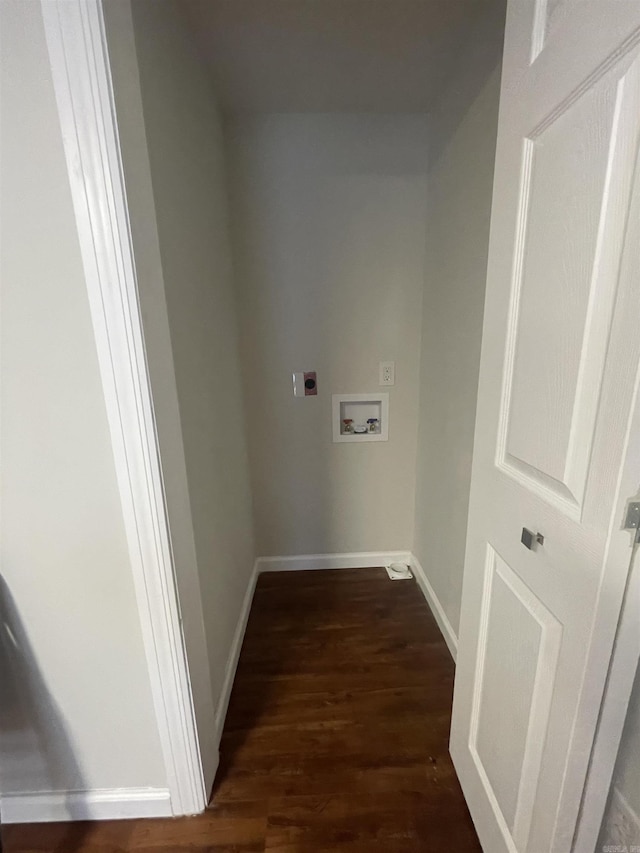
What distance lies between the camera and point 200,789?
1172 mm

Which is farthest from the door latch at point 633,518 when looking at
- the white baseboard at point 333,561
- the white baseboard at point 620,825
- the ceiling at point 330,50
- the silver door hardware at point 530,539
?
the white baseboard at point 333,561

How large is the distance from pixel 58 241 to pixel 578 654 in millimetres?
1284

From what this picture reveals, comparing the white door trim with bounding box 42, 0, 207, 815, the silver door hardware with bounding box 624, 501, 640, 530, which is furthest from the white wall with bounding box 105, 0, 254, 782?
the silver door hardware with bounding box 624, 501, 640, 530

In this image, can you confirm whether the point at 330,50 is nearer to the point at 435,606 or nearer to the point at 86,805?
the point at 435,606

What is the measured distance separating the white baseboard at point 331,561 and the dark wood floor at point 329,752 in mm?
355

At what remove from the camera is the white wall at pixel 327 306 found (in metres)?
1.89

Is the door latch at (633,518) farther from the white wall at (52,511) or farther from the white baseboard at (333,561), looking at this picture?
the white baseboard at (333,561)

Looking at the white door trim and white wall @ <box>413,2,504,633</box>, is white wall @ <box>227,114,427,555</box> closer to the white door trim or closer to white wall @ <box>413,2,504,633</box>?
white wall @ <box>413,2,504,633</box>

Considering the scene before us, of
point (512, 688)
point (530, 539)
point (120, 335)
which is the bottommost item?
point (512, 688)

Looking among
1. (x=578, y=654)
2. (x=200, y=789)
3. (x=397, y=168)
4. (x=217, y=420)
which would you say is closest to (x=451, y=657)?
(x=200, y=789)

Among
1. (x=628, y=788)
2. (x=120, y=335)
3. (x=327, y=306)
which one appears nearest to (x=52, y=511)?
(x=120, y=335)

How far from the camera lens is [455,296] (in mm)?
1630

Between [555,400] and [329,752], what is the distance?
1415mm

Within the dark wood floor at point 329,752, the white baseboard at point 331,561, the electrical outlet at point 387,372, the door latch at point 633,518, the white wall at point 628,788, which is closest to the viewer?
the door latch at point 633,518
